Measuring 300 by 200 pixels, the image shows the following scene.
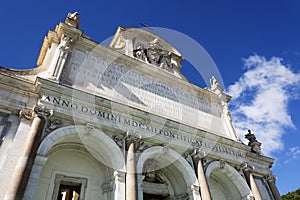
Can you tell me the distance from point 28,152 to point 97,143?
2.77 meters

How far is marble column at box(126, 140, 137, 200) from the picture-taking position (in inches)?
315

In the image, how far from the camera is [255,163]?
13.9 metres

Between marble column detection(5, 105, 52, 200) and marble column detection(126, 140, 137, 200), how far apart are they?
10.9ft

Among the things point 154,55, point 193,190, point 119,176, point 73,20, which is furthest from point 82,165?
point 154,55

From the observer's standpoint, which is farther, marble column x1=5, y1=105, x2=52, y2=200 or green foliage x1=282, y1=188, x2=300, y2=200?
green foliage x1=282, y1=188, x2=300, y2=200

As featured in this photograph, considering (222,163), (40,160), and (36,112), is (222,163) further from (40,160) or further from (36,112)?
(36,112)

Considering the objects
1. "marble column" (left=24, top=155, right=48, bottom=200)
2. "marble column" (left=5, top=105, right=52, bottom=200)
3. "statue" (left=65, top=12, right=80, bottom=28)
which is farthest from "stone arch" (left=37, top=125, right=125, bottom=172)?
"statue" (left=65, top=12, right=80, bottom=28)

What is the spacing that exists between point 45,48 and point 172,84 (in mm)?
7814

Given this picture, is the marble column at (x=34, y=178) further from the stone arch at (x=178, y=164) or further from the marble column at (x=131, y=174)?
the stone arch at (x=178, y=164)

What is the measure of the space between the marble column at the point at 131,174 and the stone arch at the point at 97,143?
24 cm

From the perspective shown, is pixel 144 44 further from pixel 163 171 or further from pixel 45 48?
pixel 163 171

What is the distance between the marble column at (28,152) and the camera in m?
6.24

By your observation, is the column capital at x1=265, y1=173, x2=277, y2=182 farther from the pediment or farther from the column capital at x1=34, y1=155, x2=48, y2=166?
the column capital at x1=34, y1=155, x2=48, y2=166

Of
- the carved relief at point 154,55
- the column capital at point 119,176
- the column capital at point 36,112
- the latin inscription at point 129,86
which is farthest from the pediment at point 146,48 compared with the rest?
the column capital at point 119,176
